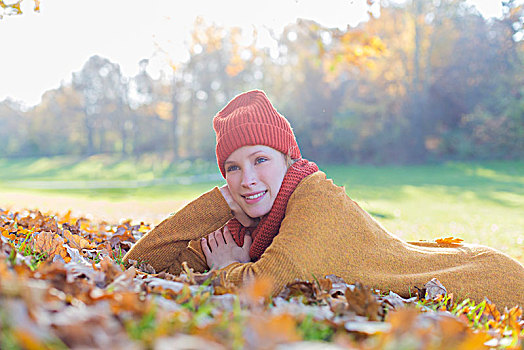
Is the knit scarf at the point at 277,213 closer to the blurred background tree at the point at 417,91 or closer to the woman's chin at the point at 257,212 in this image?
the woman's chin at the point at 257,212

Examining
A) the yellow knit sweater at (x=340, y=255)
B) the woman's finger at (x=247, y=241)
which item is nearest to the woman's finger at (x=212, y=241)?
the yellow knit sweater at (x=340, y=255)

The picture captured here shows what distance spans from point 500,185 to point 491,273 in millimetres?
18260

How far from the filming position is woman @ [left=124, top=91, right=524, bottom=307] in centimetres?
266

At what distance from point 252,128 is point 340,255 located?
1.13 meters

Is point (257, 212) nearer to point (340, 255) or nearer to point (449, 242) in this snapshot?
point (340, 255)

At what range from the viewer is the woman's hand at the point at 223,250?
3.22 meters

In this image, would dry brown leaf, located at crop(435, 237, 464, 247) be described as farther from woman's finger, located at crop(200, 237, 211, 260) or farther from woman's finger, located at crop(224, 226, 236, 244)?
woman's finger, located at crop(200, 237, 211, 260)

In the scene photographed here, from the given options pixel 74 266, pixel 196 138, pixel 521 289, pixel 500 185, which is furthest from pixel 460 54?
pixel 74 266

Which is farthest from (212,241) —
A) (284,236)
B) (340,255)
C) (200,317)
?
(200,317)

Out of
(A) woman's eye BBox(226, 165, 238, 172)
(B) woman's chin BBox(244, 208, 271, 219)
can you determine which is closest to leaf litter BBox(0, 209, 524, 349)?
(B) woman's chin BBox(244, 208, 271, 219)

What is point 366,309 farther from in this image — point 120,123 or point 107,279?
point 120,123

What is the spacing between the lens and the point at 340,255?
2.73m

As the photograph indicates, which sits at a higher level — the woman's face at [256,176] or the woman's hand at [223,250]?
the woman's face at [256,176]

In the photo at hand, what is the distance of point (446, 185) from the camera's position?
19422mm
